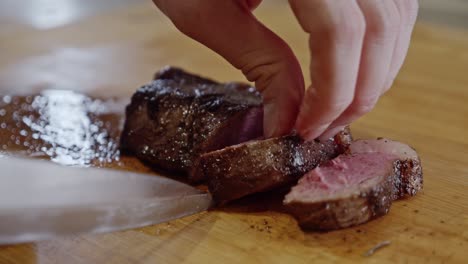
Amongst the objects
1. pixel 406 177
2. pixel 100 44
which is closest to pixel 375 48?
pixel 406 177

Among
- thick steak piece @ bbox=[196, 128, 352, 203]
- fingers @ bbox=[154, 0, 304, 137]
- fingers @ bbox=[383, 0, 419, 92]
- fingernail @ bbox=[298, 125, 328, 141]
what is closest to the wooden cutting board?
thick steak piece @ bbox=[196, 128, 352, 203]

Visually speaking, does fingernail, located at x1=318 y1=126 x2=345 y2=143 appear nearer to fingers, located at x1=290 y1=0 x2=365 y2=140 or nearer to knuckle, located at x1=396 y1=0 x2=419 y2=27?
fingers, located at x1=290 y1=0 x2=365 y2=140

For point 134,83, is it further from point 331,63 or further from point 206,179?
point 331,63

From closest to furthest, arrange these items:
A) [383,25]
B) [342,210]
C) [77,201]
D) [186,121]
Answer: [77,201] → [383,25] → [342,210] → [186,121]

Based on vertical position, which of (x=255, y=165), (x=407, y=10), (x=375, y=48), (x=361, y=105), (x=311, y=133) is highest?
(x=407, y=10)

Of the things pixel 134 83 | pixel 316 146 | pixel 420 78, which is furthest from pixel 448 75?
pixel 134 83

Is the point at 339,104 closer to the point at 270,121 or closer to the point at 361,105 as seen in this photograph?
the point at 361,105

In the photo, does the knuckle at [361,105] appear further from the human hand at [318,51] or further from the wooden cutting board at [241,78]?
the wooden cutting board at [241,78]
